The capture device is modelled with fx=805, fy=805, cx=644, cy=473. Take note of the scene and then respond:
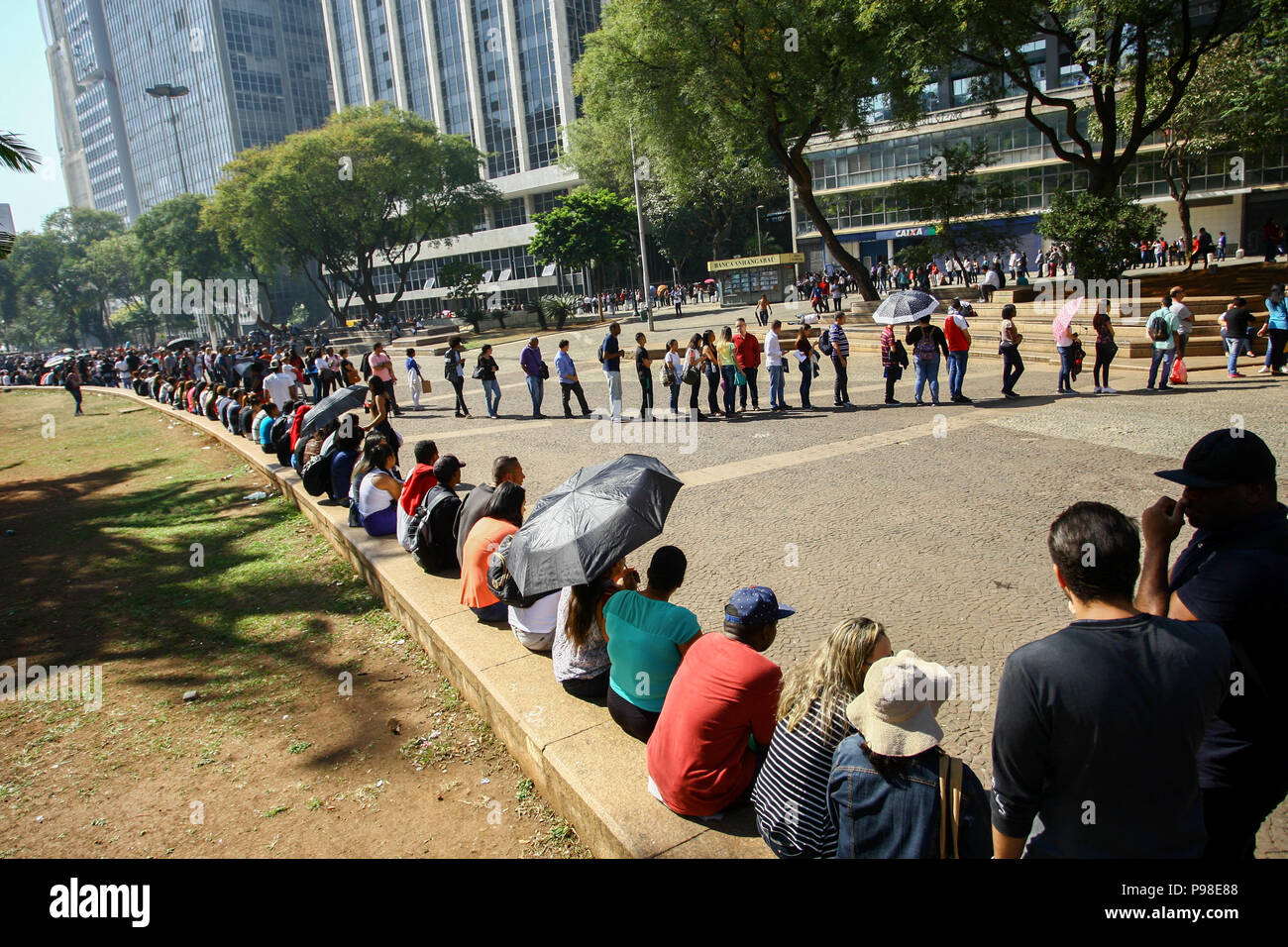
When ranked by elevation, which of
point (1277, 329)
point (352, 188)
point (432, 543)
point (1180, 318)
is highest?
point (352, 188)

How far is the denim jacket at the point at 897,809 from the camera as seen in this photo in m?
2.46

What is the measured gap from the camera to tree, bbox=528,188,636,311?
4562cm

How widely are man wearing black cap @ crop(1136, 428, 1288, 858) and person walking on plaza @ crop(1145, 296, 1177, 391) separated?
12371mm

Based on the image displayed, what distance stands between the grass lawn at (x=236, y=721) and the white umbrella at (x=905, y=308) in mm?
9872

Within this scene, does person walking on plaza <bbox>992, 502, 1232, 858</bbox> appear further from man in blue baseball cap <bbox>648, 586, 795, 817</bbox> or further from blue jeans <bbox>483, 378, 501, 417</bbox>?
blue jeans <bbox>483, 378, 501, 417</bbox>

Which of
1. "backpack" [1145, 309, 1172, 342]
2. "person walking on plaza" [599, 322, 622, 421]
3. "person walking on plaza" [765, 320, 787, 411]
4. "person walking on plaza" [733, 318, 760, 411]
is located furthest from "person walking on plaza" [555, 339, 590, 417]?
"backpack" [1145, 309, 1172, 342]

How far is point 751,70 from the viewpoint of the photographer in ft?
74.1

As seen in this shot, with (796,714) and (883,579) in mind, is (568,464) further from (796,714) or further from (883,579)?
(796,714)

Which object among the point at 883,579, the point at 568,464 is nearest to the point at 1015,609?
the point at 883,579

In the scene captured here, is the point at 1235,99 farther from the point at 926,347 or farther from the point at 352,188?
the point at 352,188

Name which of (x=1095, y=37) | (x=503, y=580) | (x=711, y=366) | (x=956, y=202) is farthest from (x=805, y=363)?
(x=1095, y=37)

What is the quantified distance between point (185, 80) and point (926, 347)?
13751 centimetres

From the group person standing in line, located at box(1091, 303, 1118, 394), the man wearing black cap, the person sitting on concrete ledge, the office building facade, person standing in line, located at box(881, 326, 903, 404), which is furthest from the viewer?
the office building facade

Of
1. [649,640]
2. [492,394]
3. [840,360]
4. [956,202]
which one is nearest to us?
[649,640]
